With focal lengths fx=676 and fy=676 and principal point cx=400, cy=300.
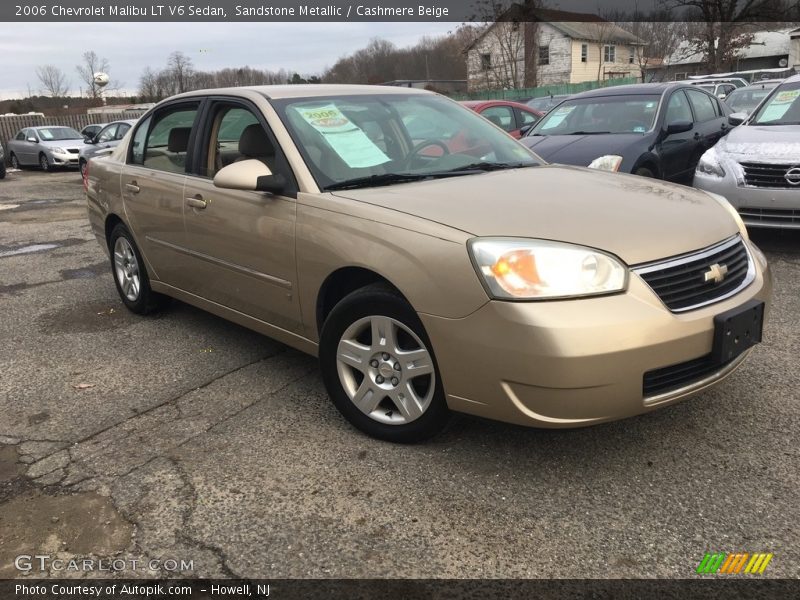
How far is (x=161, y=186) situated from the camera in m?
4.43

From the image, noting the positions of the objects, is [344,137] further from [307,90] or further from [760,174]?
[760,174]

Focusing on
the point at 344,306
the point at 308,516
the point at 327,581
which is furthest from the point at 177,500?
the point at 344,306

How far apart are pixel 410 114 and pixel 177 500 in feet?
8.13

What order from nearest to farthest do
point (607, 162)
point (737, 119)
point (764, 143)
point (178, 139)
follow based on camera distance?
point (178, 139), point (764, 143), point (607, 162), point (737, 119)

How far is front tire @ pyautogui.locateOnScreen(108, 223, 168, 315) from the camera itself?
16.4 ft

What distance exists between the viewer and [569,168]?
152 inches

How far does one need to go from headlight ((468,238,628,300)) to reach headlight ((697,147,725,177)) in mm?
4452

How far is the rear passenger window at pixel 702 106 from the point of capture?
827 centimetres

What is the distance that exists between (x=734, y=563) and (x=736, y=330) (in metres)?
0.92

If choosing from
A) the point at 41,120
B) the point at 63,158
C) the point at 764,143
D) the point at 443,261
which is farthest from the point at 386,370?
the point at 41,120

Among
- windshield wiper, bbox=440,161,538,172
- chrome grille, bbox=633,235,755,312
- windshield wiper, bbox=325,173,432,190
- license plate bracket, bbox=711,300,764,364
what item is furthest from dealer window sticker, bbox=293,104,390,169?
license plate bracket, bbox=711,300,764,364

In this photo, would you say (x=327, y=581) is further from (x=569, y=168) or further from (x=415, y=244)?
(x=569, y=168)

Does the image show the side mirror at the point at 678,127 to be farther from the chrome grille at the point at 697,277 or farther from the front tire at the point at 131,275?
the front tire at the point at 131,275

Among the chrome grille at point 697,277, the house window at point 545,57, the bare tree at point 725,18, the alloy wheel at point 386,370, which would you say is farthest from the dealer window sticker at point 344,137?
the house window at point 545,57
